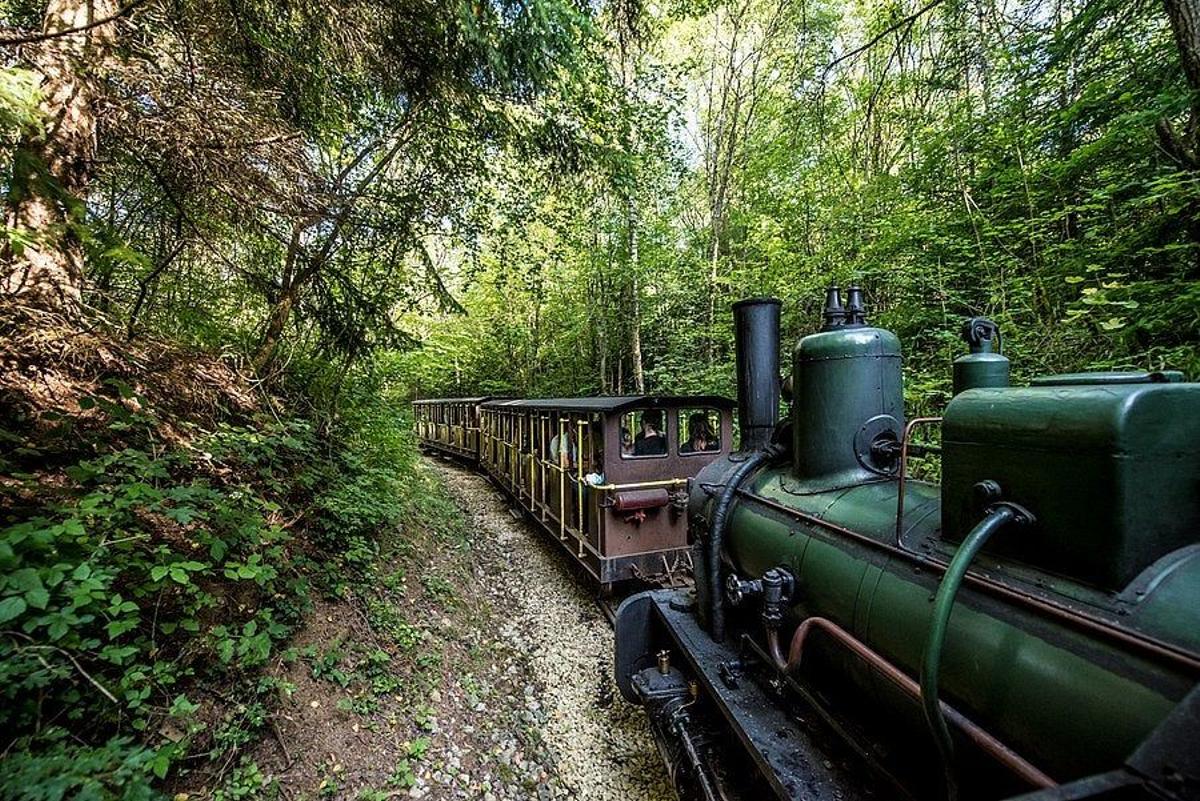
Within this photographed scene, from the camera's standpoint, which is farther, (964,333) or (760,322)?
(760,322)

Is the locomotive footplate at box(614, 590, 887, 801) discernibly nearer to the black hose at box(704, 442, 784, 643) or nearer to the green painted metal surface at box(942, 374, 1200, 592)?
the black hose at box(704, 442, 784, 643)

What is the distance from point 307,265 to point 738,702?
5628 mm

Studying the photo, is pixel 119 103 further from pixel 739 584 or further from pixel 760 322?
pixel 739 584

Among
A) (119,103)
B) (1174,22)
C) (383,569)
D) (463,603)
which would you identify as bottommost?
(463,603)

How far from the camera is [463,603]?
5.82 meters

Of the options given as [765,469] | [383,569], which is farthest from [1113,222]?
[383,569]

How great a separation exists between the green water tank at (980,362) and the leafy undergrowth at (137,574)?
3.99 meters

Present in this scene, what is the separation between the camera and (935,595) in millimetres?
1936

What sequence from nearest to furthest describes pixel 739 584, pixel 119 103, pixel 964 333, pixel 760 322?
pixel 964 333, pixel 739 584, pixel 119 103, pixel 760 322

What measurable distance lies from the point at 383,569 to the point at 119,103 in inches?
171

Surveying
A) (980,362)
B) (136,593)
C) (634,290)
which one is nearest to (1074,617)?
(980,362)

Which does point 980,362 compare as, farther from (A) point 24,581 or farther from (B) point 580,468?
(B) point 580,468

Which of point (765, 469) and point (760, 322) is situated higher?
point (760, 322)

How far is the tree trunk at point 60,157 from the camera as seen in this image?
2920 mm
